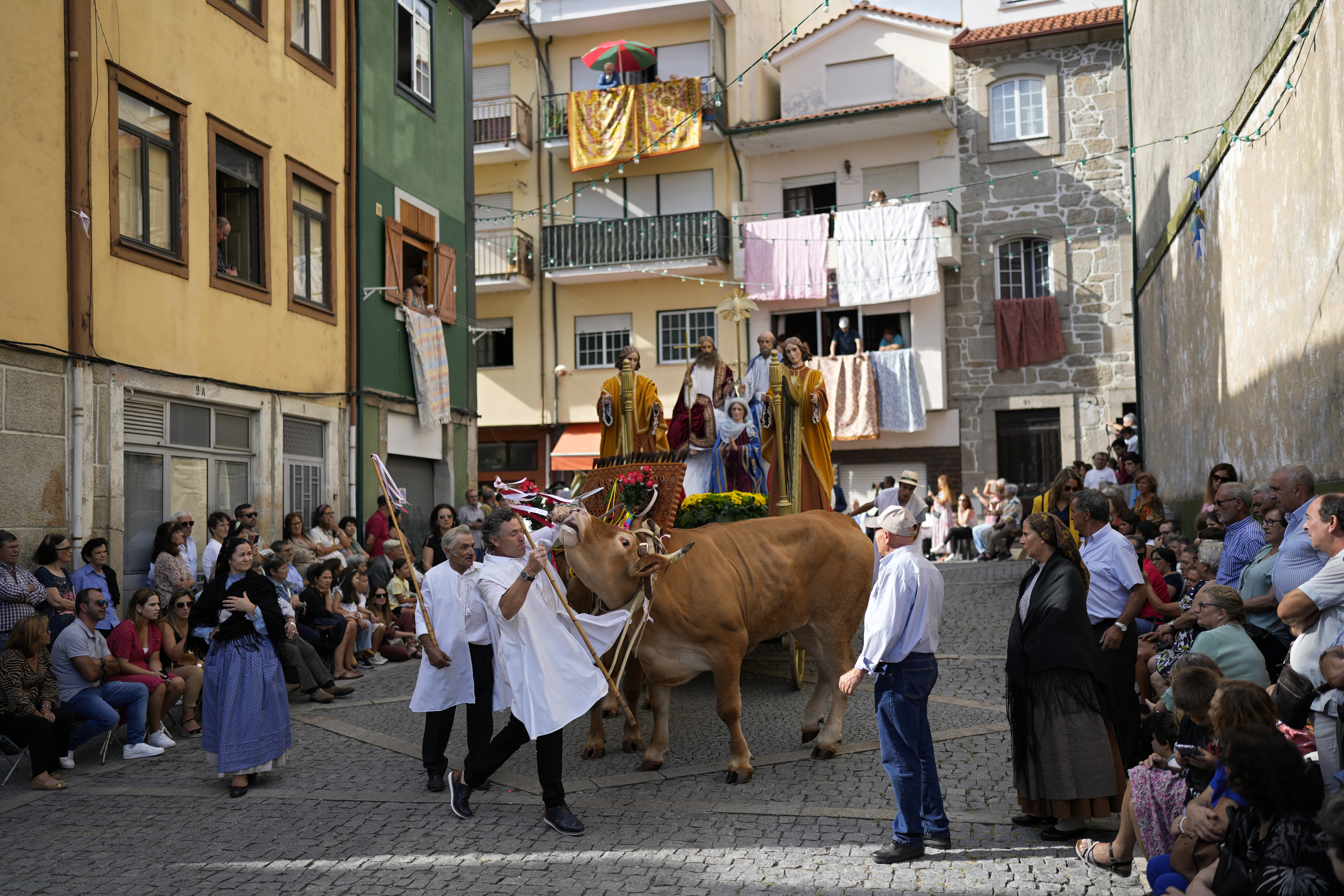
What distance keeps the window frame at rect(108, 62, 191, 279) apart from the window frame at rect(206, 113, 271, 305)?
448 millimetres

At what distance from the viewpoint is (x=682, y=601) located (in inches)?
298

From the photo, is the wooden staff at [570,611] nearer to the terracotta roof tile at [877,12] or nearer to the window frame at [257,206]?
the window frame at [257,206]

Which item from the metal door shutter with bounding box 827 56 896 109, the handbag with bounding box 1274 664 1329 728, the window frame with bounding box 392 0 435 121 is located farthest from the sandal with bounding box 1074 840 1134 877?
the metal door shutter with bounding box 827 56 896 109

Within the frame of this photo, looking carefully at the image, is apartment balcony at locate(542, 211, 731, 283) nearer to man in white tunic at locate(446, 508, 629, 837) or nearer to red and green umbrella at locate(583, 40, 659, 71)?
red and green umbrella at locate(583, 40, 659, 71)

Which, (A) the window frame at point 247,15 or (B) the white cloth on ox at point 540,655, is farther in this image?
(A) the window frame at point 247,15

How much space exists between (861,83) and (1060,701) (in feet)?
78.8

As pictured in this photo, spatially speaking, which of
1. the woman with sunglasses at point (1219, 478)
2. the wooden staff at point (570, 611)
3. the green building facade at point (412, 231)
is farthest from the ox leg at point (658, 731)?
the green building facade at point (412, 231)

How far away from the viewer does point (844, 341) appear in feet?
88.7

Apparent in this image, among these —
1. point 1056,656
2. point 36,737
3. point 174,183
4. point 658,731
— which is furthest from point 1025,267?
point 36,737

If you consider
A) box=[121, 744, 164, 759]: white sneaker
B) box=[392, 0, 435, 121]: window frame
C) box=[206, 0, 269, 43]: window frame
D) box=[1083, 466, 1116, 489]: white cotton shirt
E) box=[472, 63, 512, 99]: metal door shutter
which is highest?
box=[472, 63, 512, 99]: metal door shutter

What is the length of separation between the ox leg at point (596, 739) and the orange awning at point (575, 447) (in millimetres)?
20491

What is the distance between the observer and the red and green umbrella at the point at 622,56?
28234 mm

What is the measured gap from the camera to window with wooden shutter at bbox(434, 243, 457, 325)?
19.2 meters

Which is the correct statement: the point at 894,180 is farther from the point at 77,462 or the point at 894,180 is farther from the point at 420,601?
the point at 420,601
